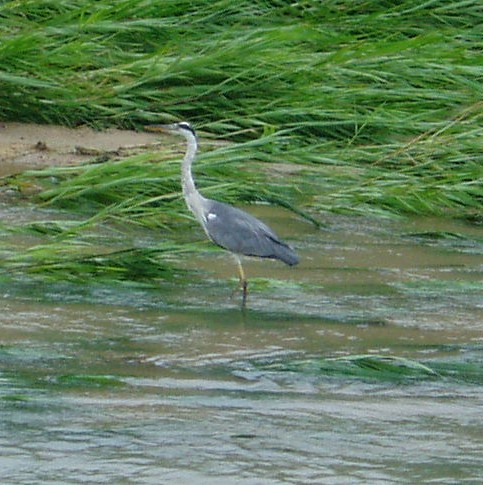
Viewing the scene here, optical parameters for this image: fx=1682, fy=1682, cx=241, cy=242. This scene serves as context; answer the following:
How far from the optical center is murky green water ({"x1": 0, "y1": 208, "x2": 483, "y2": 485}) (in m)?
4.71

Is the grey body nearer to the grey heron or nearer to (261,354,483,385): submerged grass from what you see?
the grey heron

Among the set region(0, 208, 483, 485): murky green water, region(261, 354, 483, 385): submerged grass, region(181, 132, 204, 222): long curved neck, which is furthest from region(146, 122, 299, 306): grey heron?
region(261, 354, 483, 385): submerged grass

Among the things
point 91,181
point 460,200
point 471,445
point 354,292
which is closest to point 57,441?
point 471,445

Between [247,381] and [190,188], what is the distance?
6.89 feet

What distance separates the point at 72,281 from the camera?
263 inches

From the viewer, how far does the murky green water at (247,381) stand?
4.71 metres

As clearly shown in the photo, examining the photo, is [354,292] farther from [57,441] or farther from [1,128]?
[1,128]

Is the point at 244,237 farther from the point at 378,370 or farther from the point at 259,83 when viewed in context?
the point at 259,83

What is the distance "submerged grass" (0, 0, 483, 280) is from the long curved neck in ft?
1.97

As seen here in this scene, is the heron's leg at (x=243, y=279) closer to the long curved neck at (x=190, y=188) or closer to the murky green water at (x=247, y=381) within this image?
the murky green water at (x=247, y=381)

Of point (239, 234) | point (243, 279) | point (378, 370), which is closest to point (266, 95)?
point (239, 234)

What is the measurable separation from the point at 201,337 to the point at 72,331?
0.47 meters

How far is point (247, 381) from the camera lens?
554 cm

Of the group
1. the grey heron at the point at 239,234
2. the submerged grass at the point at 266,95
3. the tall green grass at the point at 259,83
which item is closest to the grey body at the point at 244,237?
the grey heron at the point at 239,234
